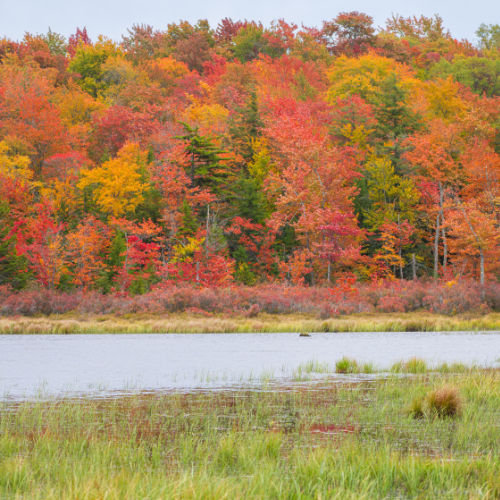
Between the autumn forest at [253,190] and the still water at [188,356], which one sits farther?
the autumn forest at [253,190]

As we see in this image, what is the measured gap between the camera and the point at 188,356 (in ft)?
80.6

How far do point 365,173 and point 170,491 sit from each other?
5447 cm

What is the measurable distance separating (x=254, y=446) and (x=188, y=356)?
51.4 feet

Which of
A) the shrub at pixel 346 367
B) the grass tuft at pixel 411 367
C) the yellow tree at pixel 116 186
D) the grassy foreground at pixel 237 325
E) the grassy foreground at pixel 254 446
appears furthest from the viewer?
the yellow tree at pixel 116 186

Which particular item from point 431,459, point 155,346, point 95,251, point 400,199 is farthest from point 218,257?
point 431,459

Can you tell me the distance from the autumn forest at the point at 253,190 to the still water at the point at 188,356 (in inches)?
558

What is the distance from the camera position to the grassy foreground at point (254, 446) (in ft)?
23.2

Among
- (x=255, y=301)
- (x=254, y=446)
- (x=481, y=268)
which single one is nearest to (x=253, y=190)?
(x=255, y=301)

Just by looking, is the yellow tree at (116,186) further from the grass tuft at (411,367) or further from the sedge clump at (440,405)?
the sedge clump at (440,405)

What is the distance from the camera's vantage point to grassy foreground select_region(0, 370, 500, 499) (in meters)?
7.06

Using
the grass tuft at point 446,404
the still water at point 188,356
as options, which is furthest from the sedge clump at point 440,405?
the still water at point 188,356

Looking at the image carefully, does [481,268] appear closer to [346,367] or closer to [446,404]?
[346,367]

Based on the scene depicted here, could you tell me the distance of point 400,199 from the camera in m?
55.1

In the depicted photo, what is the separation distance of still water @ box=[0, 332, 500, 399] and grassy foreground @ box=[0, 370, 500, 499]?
120 inches
